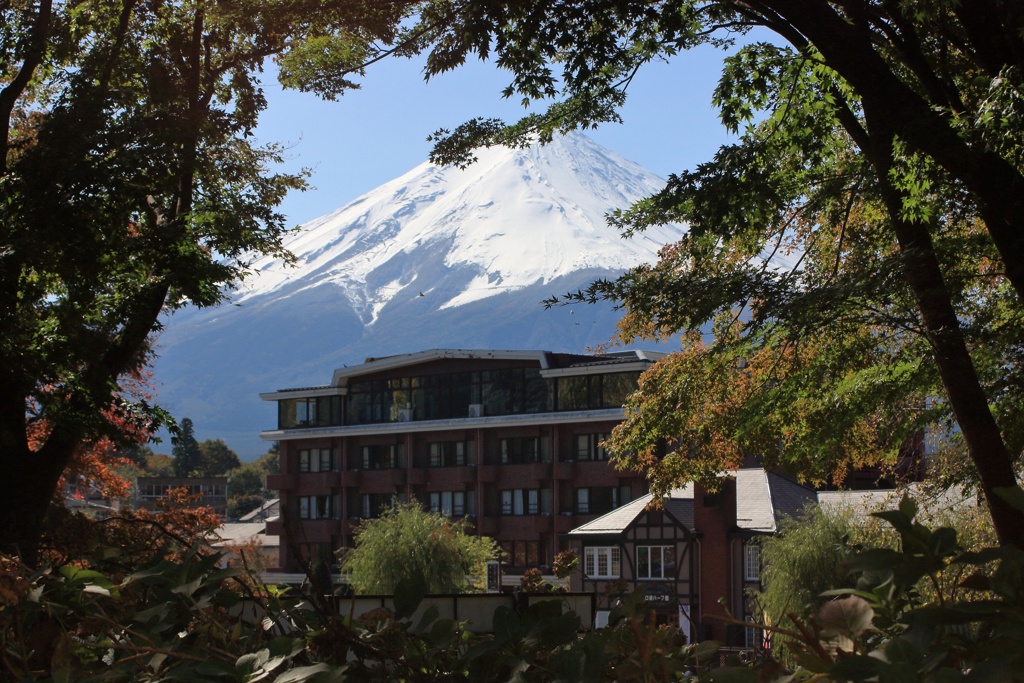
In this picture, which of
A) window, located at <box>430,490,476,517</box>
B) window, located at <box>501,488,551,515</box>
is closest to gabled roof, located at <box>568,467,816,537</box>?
window, located at <box>501,488,551,515</box>

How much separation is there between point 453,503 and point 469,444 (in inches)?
125

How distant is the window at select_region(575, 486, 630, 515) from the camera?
2127 inches

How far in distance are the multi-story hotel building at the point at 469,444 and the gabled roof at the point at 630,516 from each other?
5.96 m

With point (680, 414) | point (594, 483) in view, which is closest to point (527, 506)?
point (594, 483)

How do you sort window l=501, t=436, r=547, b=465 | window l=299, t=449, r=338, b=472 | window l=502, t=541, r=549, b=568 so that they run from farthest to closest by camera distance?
window l=299, t=449, r=338, b=472 → window l=501, t=436, r=547, b=465 → window l=502, t=541, r=549, b=568

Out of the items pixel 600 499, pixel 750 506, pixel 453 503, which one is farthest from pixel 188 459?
pixel 750 506

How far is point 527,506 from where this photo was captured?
5738 cm

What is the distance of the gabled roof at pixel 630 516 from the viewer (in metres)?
44.5

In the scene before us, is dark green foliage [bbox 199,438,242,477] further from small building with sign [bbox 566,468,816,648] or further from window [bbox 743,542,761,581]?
window [bbox 743,542,761,581]

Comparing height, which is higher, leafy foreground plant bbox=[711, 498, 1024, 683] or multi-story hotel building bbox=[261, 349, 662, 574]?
multi-story hotel building bbox=[261, 349, 662, 574]

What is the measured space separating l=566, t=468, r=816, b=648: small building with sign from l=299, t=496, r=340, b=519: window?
2162cm

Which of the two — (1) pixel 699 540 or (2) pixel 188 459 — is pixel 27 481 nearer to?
(1) pixel 699 540

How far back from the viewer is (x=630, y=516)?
150 ft

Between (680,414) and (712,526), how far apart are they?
27452mm
